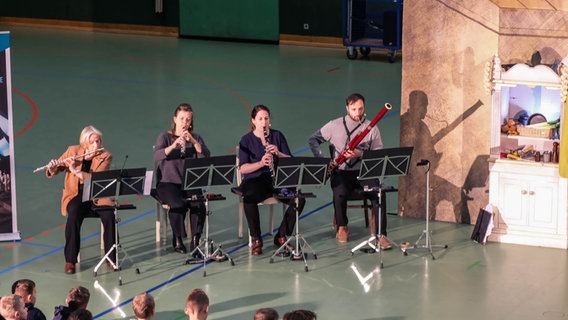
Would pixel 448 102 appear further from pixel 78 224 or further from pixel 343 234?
pixel 78 224

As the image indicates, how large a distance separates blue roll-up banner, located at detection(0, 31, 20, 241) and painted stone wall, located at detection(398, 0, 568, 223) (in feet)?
12.8

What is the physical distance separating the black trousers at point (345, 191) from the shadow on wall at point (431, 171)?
0.73 m

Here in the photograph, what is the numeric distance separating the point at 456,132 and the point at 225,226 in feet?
8.29

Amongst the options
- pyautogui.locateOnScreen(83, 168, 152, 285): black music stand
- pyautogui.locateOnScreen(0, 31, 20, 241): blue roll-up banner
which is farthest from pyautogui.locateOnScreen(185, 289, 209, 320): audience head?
pyautogui.locateOnScreen(0, 31, 20, 241): blue roll-up banner

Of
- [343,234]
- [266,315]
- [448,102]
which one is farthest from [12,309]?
[448,102]

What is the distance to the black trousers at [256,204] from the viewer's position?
9930 mm

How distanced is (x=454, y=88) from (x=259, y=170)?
2.15 m

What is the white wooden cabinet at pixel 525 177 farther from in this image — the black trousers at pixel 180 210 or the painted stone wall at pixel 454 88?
the black trousers at pixel 180 210

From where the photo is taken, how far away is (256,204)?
993 cm

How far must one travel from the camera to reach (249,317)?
8375 mm

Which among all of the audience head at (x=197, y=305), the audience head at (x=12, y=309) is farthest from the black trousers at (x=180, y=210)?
the audience head at (x=12, y=309)

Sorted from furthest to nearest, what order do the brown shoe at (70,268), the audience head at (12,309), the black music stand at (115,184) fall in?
the brown shoe at (70,268) < the black music stand at (115,184) < the audience head at (12,309)

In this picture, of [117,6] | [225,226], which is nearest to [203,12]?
[117,6]

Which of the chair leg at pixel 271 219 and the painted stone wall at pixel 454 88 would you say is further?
the chair leg at pixel 271 219
